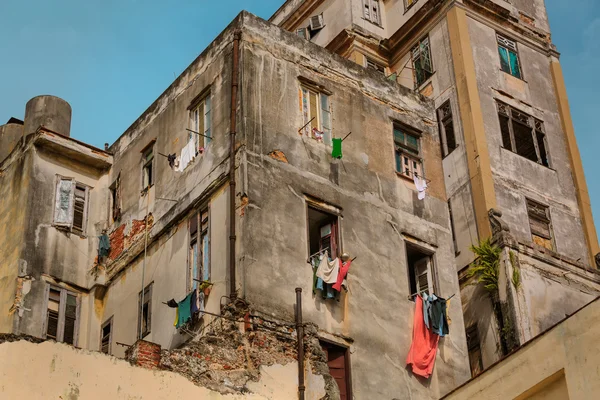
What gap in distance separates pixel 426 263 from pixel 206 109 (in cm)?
657

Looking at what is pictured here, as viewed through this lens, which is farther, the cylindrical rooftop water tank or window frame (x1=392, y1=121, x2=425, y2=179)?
the cylindrical rooftop water tank

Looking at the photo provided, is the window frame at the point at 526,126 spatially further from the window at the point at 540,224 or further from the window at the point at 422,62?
the window at the point at 422,62

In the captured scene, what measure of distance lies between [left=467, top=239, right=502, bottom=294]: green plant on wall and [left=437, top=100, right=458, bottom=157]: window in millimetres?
4305

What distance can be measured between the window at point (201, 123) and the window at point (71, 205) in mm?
4217

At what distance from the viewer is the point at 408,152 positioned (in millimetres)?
29922

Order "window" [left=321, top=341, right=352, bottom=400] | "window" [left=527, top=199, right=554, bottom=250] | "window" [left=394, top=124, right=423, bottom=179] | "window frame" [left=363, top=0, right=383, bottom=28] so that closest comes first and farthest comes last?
"window" [left=321, top=341, right=352, bottom=400]
"window" [left=394, top=124, right=423, bottom=179]
"window" [left=527, top=199, right=554, bottom=250]
"window frame" [left=363, top=0, right=383, bottom=28]

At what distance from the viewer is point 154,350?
2259 cm

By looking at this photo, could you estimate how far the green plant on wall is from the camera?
32031 millimetres

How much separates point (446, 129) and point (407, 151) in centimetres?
718

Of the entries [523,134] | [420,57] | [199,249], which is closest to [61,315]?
[199,249]

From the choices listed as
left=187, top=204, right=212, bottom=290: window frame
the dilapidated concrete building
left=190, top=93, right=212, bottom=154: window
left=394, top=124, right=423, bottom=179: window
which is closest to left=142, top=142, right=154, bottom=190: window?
the dilapidated concrete building

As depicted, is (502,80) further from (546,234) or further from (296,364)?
(296,364)

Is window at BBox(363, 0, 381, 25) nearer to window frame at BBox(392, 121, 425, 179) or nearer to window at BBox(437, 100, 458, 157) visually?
window at BBox(437, 100, 458, 157)

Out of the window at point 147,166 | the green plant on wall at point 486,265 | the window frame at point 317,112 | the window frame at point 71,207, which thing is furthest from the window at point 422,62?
the window frame at point 71,207
